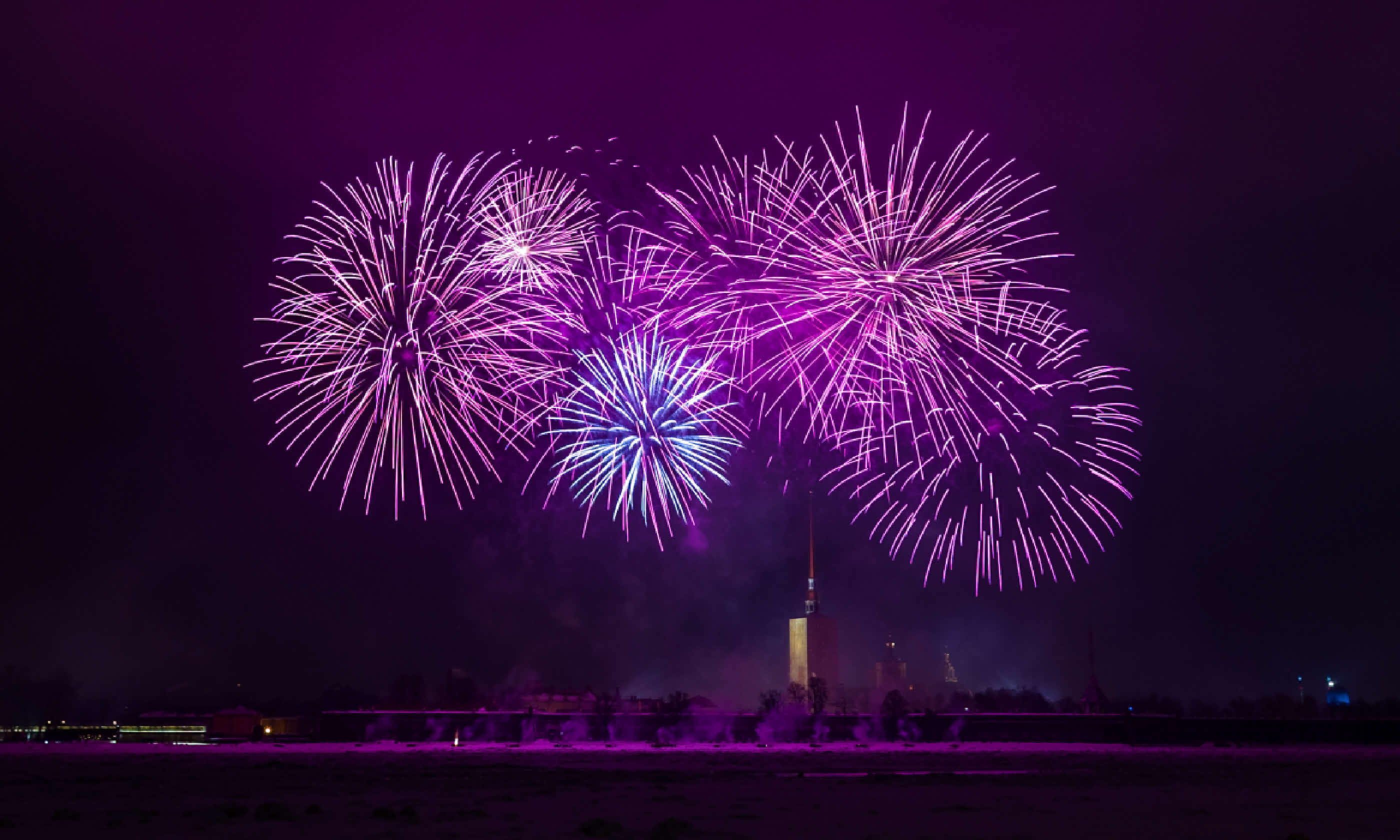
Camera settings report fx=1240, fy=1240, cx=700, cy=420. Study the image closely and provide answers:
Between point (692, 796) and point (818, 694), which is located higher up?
point (818, 694)

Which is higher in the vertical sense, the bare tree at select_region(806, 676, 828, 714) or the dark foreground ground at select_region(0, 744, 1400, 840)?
the bare tree at select_region(806, 676, 828, 714)

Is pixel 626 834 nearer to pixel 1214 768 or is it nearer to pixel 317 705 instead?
pixel 1214 768

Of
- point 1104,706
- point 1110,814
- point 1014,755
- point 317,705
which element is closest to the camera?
point 1110,814

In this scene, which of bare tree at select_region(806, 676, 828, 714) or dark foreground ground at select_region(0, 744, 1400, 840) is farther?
bare tree at select_region(806, 676, 828, 714)

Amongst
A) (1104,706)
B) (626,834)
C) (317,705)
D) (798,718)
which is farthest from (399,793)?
(317,705)

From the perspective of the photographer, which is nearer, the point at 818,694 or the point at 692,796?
the point at 692,796

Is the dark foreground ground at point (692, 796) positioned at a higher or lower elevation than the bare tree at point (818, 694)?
lower

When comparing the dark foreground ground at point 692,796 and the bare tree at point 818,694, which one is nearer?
the dark foreground ground at point 692,796

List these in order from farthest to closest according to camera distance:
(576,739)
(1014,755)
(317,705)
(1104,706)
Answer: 1. (317,705)
2. (1104,706)
3. (576,739)
4. (1014,755)
